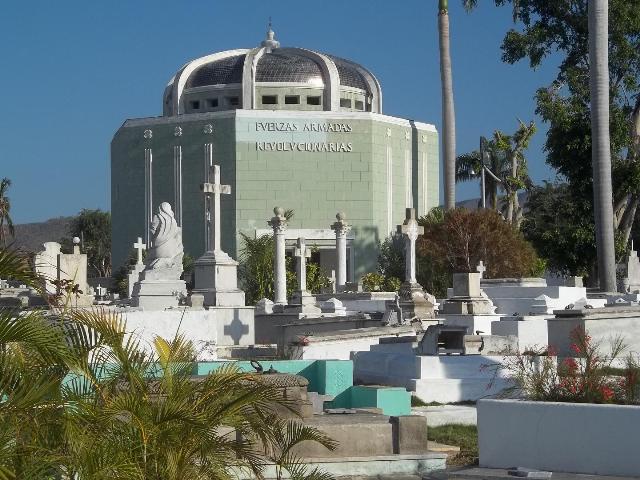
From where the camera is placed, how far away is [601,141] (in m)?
32.5

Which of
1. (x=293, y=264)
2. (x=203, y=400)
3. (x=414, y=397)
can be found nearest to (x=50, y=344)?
(x=203, y=400)

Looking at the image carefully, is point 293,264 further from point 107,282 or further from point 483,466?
point 483,466

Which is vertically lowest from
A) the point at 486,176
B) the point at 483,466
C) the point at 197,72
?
the point at 483,466

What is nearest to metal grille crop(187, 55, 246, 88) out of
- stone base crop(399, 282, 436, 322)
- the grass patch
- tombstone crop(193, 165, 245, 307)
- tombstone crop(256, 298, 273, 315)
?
tombstone crop(256, 298, 273, 315)

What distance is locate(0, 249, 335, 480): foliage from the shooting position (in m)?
6.29

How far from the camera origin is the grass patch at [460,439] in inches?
432

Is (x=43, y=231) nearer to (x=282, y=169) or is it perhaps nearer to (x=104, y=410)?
(x=282, y=169)

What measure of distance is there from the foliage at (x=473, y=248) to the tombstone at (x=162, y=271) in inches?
711

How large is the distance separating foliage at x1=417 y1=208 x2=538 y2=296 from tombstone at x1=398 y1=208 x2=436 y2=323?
10.6 m

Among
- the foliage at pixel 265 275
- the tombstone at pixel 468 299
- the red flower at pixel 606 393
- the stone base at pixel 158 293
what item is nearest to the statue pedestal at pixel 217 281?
the stone base at pixel 158 293

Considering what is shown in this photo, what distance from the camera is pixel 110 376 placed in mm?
7281

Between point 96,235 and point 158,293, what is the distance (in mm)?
68657

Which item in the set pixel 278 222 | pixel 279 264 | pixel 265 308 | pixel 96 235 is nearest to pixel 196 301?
pixel 265 308

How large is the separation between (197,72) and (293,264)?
73.4 ft
